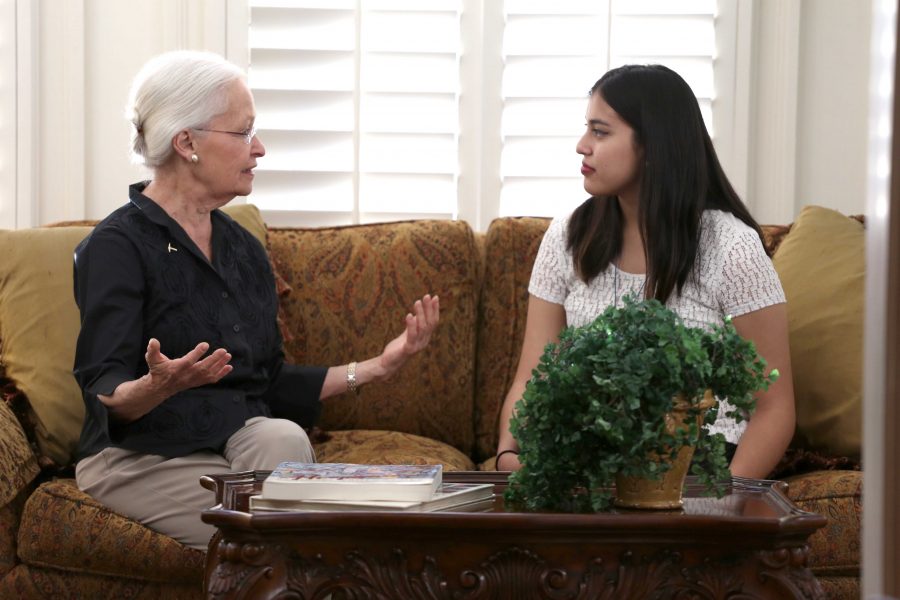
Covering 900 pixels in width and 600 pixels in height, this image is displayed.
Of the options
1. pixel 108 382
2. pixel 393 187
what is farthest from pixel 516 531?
pixel 393 187

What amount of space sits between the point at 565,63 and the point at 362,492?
204 centimetres

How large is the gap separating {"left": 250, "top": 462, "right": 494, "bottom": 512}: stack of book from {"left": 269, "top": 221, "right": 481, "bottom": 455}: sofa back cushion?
1.22 metres

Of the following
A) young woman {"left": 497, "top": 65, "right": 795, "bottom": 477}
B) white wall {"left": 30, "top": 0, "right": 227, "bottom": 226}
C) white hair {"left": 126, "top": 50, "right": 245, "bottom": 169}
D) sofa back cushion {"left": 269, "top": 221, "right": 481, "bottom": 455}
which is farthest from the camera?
white wall {"left": 30, "top": 0, "right": 227, "bottom": 226}

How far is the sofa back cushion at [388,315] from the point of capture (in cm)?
271

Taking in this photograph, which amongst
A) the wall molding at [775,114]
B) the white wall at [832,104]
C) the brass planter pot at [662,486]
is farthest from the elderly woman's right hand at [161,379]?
the white wall at [832,104]

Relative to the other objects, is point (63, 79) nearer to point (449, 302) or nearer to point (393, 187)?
point (393, 187)

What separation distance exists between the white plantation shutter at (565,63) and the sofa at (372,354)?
1.15 ft

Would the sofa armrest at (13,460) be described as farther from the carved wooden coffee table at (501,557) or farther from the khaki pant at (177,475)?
the carved wooden coffee table at (501,557)

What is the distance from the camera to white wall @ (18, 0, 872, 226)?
10.3 feet

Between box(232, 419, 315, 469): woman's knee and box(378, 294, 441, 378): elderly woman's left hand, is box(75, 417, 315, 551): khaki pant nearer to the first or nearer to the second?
box(232, 419, 315, 469): woman's knee

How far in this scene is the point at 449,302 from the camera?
108 inches

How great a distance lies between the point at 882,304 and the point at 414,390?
7.73ft

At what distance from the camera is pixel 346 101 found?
3.16m

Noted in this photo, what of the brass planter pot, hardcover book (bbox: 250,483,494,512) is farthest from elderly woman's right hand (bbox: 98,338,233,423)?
the brass planter pot
